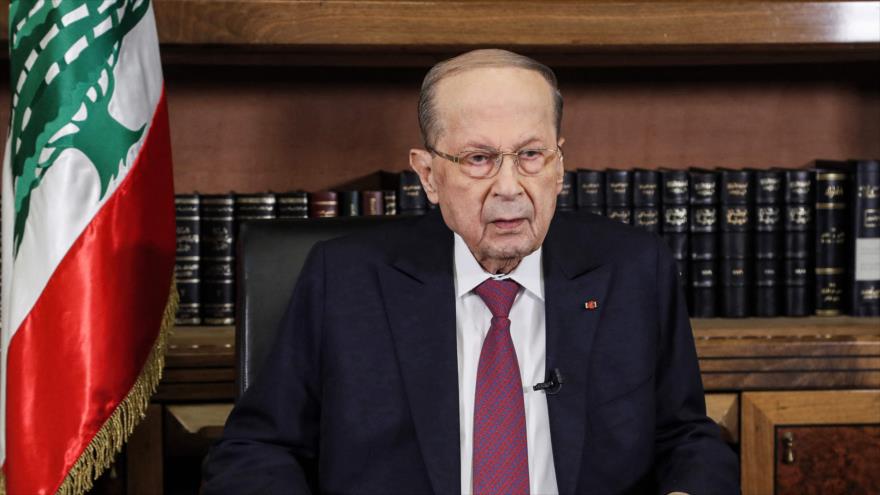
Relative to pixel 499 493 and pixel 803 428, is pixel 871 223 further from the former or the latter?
pixel 499 493

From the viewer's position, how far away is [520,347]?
1930mm

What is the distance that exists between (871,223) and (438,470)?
1.65 meters

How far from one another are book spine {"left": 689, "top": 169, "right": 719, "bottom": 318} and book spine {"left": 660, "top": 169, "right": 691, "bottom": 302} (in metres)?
0.02

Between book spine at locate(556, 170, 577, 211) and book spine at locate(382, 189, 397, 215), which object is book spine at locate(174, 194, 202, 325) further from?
book spine at locate(556, 170, 577, 211)

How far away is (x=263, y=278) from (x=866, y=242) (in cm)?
169

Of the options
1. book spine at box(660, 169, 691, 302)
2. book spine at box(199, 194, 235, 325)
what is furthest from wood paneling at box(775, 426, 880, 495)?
book spine at box(199, 194, 235, 325)

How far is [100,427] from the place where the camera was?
2.39 m

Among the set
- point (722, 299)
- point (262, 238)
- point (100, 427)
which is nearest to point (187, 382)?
point (100, 427)

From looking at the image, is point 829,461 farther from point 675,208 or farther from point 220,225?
point 220,225

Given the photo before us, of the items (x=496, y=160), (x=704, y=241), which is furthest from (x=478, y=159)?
(x=704, y=241)

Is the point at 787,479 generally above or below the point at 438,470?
below

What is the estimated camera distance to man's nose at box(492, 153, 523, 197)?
1.85 metres

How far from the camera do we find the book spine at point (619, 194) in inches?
119

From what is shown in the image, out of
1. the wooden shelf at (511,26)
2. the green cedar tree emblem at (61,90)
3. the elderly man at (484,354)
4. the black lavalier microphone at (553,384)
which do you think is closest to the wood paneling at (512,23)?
the wooden shelf at (511,26)
